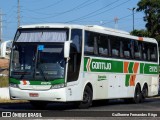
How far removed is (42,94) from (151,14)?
41.5 metres

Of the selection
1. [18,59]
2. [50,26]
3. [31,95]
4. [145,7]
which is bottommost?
[31,95]

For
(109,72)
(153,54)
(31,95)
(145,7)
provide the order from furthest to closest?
(145,7) → (153,54) → (109,72) → (31,95)

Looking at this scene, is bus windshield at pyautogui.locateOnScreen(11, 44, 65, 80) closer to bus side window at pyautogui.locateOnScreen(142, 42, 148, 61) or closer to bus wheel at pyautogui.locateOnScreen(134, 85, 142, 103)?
bus wheel at pyautogui.locateOnScreen(134, 85, 142, 103)

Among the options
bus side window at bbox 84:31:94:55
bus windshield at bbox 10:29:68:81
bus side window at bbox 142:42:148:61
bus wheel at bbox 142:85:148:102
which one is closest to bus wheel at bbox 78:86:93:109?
bus side window at bbox 84:31:94:55

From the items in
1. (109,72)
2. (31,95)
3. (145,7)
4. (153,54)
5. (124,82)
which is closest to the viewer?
(31,95)

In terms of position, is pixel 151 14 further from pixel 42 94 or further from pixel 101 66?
pixel 42 94

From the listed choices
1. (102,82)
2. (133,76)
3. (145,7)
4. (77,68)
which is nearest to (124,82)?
(133,76)

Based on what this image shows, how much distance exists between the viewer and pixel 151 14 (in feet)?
195

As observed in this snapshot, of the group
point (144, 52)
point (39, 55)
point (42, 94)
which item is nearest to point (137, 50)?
point (144, 52)

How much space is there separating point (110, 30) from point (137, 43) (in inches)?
131

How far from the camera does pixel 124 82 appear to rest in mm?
25703

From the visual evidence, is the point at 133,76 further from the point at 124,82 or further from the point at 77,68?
the point at 77,68

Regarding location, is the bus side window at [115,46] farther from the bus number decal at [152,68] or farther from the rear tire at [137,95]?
the bus number decal at [152,68]

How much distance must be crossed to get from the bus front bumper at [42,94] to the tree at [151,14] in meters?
39.9
